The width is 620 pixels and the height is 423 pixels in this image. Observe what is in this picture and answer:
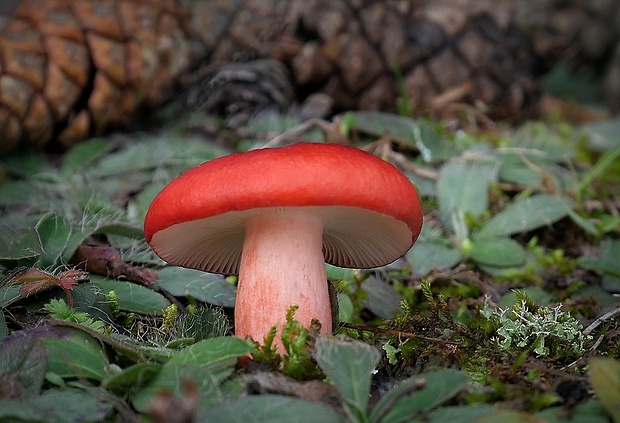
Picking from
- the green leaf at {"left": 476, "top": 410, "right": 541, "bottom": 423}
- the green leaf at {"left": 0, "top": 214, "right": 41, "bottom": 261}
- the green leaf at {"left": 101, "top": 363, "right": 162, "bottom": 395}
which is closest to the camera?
the green leaf at {"left": 476, "top": 410, "right": 541, "bottom": 423}

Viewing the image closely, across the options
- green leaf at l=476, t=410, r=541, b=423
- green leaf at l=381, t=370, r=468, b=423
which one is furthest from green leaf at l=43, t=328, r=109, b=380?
green leaf at l=476, t=410, r=541, b=423

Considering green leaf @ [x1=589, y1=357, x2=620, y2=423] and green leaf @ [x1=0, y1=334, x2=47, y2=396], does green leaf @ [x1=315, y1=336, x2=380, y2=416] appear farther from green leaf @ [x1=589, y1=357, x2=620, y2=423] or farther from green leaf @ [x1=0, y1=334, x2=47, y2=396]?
green leaf @ [x1=0, y1=334, x2=47, y2=396]

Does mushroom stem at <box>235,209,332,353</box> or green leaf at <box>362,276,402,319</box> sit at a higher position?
mushroom stem at <box>235,209,332,353</box>

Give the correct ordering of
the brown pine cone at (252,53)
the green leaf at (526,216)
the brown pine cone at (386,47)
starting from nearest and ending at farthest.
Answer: the green leaf at (526,216) < the brown pine cone at (252,53) < the brown pine cone at (386,47)

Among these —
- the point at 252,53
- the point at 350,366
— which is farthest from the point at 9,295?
the point at 252,53

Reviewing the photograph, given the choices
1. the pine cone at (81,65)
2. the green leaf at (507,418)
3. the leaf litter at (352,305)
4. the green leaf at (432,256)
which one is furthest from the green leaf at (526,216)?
the pine cone at (81,65)

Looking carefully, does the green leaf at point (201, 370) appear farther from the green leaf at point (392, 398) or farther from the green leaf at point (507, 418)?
the green leaf at point (507, 418)
